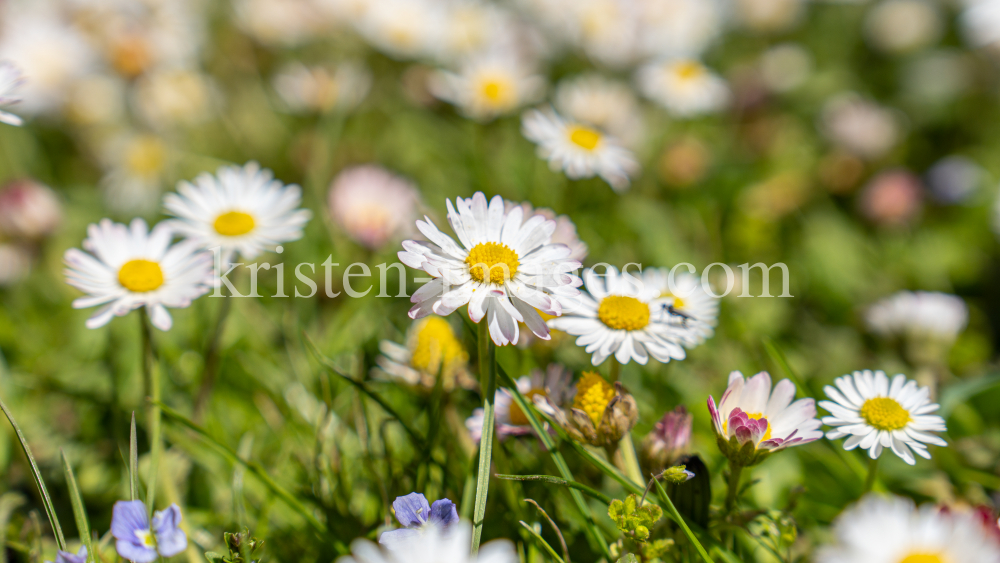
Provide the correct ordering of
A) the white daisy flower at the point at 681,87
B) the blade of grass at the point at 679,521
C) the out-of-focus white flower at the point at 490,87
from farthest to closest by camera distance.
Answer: the white daisy flower at the point at 681,87 → the out-of-focus white flower at the point at 490,87 → the blade of grass at the point at 679,521

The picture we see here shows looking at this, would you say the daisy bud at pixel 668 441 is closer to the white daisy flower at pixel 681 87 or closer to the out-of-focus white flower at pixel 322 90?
the white daisy flower at pixel 681 87

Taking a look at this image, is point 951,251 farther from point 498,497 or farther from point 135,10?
point 135,10

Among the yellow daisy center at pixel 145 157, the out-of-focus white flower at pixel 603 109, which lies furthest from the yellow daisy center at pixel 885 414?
the yellow daisy center at pixel 145 157

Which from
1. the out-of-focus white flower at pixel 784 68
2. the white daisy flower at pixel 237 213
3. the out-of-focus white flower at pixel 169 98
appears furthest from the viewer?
the out-of-focus white flower at pixel 784 68

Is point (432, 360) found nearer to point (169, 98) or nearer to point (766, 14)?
point (169, 98)

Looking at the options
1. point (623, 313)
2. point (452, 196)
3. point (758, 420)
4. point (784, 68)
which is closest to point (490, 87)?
point (452, 196)

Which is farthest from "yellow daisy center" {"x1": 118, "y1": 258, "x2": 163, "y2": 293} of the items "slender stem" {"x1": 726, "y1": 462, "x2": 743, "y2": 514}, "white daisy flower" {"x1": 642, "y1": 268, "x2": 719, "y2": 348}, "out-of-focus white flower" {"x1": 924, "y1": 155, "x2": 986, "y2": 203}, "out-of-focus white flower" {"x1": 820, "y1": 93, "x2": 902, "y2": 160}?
"out-of-focus white flower" {"x1": 924, "y1": 155, "x2": 986, "y2": 203}
